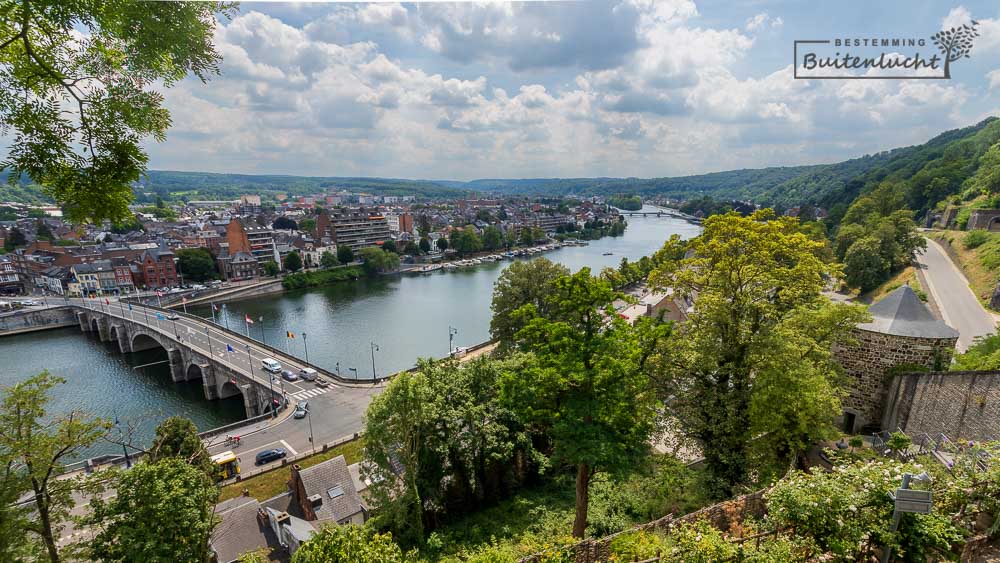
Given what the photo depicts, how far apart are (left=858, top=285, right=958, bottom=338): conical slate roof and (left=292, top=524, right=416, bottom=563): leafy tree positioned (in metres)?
14.3

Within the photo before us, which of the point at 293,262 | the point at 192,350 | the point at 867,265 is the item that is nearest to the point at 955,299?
the point at 867,265

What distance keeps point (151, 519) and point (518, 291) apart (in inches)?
792

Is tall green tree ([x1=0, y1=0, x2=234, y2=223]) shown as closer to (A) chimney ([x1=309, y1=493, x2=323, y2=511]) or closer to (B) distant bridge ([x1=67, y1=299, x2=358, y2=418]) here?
(A) chimney ([x1=309, y1=493, x2=323, y2=511])

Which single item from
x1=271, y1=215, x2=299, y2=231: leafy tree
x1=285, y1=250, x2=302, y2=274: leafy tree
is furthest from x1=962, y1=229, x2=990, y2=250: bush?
x1=271, y1=215, x2=299, y2=231: leafy tree

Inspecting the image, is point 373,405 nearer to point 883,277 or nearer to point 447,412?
point 447,412

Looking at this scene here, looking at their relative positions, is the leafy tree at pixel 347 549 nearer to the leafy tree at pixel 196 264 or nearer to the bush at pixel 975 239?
the bush at pixel 975 239

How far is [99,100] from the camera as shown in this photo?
303 cm

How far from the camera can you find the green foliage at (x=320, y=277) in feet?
193

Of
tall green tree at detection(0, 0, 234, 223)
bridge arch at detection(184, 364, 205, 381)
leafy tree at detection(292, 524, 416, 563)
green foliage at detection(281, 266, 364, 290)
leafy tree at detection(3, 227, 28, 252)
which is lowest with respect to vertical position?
bridge arch at detection(184, 364, 205, 381)

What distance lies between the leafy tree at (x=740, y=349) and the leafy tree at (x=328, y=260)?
63.3 meters

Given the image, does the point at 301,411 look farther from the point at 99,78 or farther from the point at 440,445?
the point at 99,78

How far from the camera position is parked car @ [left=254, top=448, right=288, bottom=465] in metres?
19.3

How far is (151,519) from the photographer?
26.3ft

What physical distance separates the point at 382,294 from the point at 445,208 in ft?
345
